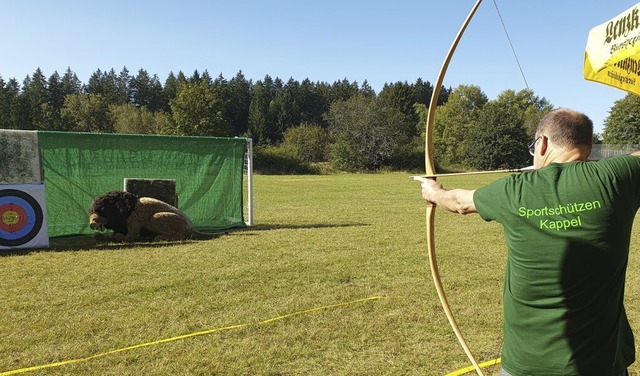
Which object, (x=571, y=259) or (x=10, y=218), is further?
(x=10, y=218)

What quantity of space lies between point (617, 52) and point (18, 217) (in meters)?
8.33

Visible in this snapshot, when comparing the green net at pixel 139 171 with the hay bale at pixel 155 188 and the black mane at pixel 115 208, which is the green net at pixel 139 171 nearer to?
the hay bale at pixel 155 188

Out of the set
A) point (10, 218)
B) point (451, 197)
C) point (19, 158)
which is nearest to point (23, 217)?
point (10, 218)

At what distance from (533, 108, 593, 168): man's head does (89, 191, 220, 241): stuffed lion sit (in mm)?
7048

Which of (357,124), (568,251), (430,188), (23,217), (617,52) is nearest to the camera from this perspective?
(568,251)

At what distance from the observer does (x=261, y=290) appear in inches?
199

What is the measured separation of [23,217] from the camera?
7324 mm

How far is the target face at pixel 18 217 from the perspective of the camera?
283 inches

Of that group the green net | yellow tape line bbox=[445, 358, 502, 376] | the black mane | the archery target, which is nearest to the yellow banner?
yellow tape line bbox=[445, 358, 502, 376]

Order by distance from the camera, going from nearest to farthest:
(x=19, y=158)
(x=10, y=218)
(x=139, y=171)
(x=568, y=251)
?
1. (x=568, y=251)
2. (x=10, y=218)
3. (x=19, y=158)
4. (x=139, y=171)

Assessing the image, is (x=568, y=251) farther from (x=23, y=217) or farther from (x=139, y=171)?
(x=139, y=171)

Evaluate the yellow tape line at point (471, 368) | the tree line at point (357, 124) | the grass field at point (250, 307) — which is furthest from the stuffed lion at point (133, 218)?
the tree line at point (357, 124)

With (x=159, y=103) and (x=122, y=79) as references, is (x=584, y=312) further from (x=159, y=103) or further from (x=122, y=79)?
(x=122, y=79)

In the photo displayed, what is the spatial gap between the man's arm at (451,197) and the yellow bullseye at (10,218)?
7171mm
